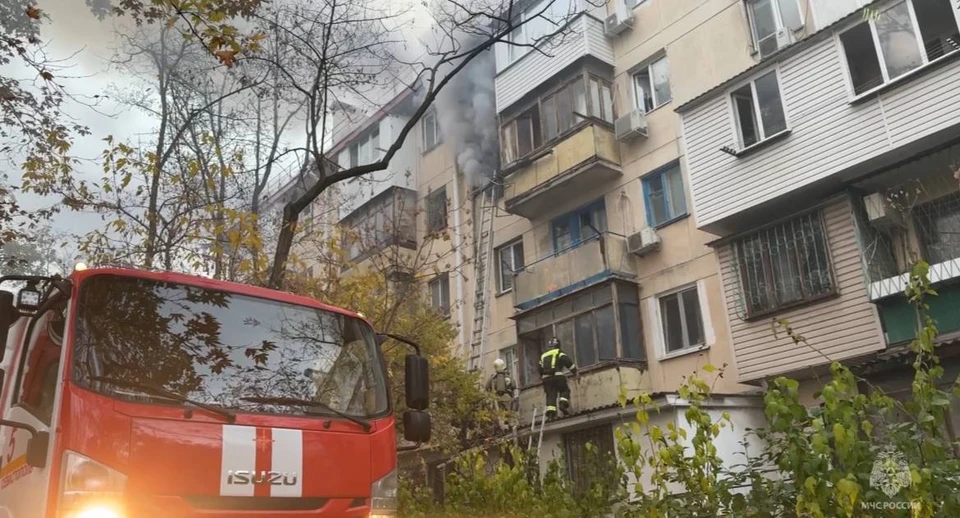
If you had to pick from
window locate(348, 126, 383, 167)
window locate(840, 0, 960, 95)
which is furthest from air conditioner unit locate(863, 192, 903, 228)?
window locate(348, 126, 383, 167)

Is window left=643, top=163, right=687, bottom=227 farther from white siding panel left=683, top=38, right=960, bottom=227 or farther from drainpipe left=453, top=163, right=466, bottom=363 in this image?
drainpipe left=453, top=163, right=466, bottom=363

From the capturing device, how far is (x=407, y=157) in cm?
2359

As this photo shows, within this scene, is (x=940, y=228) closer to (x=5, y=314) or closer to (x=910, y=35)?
(x=910, y=35)

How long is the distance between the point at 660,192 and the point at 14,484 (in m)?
13.5

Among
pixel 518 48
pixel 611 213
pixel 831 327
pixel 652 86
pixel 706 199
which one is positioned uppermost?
pixel 518 48

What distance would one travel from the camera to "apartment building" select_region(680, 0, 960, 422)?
11.0 meters

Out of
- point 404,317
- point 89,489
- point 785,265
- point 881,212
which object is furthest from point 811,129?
point 89,489

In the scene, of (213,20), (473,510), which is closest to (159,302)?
(213,20)

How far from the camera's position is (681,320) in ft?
48.8

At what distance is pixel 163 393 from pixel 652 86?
47.3ft

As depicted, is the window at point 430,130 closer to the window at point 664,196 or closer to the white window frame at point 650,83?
the white window frame at point 650,83

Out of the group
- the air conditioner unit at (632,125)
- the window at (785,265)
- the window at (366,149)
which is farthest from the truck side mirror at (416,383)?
the window at (366,149)

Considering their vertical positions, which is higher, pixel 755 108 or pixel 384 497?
pixel 755 108

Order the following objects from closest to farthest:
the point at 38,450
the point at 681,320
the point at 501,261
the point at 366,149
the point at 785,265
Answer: the point at 38,450 → the point at 785,265 → the point at 681,320 → the point at 501,261 → the point at 366,149
